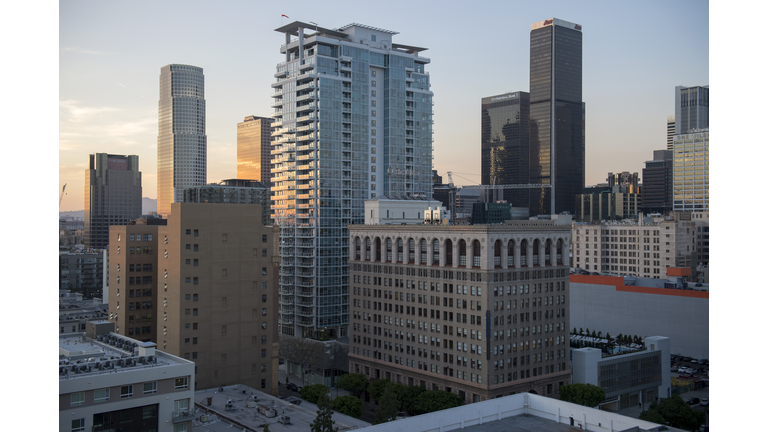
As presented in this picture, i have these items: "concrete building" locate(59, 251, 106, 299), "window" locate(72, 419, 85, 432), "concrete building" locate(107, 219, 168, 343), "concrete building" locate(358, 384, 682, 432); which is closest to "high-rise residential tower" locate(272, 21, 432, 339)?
"concrete building" locate(107, 219, 168, 343)

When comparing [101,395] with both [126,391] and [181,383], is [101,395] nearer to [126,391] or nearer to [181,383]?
[126,391]

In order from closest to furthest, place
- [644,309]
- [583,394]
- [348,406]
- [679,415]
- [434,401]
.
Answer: [679,415]
[348,406]
[434,401]
[583,394]
[644,309]

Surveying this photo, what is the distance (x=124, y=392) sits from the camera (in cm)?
4544

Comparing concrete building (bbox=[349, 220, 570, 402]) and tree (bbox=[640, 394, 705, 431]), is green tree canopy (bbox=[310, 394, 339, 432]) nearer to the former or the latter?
concrete building (bbox=[349, 220, 570, 402])

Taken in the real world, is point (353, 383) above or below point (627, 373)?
below

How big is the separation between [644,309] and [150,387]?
8806 centimetres

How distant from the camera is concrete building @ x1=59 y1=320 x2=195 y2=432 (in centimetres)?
4334

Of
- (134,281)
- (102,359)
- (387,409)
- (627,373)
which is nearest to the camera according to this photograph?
(102,359)

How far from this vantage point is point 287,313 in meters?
111

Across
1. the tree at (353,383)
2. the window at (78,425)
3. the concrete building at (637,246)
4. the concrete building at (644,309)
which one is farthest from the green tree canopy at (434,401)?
the concrete building at (637,246)

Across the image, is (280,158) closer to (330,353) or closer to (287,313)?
(287,313)

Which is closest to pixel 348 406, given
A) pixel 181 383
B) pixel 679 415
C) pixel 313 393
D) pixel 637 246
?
pixel 313 393

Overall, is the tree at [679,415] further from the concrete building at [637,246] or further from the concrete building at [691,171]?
the concrete building at [691,171]

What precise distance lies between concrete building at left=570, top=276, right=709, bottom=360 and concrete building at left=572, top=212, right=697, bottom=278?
27790mm
